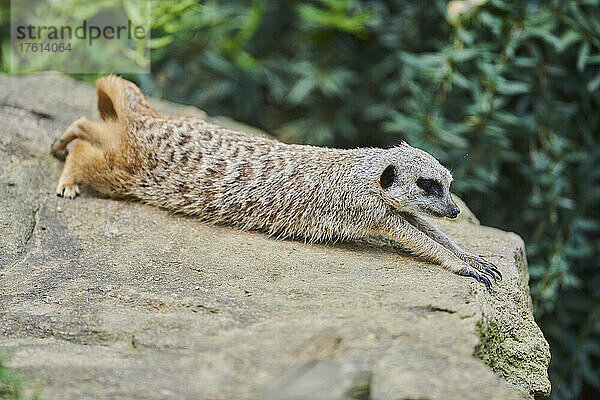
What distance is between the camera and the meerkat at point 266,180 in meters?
Result: 3.48

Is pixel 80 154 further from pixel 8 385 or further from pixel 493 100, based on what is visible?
pixel 493 100

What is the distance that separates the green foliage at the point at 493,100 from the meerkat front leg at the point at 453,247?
1.42m

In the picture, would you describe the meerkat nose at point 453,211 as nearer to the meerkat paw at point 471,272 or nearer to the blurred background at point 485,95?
the meerkat paw at point 471,272

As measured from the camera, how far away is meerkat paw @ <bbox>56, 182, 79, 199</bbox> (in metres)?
3.88

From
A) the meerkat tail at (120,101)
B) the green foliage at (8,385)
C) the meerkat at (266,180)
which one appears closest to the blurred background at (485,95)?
the meerkat tail at (120,101)

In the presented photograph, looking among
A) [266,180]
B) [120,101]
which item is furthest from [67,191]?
[266,180]

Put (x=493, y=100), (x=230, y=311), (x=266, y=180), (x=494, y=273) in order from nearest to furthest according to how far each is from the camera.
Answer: (x=230, y=311) → (x=494, y=273) → (x=266, y=180) → (x=493, y=100)

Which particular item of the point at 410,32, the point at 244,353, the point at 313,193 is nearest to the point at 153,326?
the point at 244,353

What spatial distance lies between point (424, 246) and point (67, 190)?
6.39ft

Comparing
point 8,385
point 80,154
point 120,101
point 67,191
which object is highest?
point 8,385

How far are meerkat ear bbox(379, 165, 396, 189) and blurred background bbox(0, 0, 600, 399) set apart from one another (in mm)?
1523

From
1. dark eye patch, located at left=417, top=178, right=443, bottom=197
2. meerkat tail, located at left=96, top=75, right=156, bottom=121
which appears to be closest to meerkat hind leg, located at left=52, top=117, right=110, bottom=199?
meerkat tail, located at left=96, top=75, right=156, bottom=121

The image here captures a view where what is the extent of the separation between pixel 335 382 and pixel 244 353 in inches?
22.0

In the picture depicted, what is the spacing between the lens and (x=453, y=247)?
3494mm
